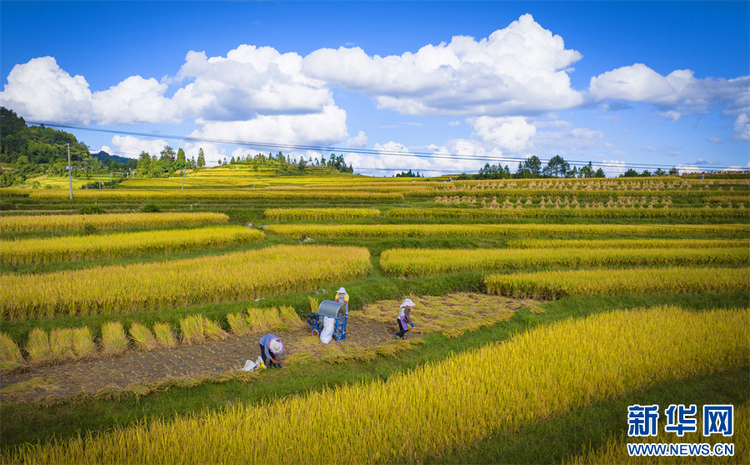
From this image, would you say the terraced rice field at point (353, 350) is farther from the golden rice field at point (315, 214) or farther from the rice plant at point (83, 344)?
the golden rice field at point (315, 214)

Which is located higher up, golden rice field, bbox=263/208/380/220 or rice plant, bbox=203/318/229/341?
golden rice field, bbox=263/208/380/220

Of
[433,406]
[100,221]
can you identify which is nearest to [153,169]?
[100,221]

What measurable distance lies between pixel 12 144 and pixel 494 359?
5118 inches

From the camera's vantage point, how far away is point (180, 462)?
174 inches

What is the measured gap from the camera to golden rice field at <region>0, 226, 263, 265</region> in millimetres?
15258

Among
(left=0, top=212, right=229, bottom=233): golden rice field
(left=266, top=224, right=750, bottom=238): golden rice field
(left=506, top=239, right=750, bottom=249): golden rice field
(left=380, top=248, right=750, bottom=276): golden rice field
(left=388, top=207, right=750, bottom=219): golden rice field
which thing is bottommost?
(left=380, top=248, right=750, bottom=276): golden rice field

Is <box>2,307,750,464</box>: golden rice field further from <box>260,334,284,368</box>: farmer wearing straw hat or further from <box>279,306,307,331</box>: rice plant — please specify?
<box>279,306,307,331</box>: rice plant

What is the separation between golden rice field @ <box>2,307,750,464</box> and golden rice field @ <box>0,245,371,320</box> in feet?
19.9

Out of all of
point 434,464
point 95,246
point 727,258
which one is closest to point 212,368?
point 434,464

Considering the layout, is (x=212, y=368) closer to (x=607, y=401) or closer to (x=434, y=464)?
(x=434, y=464)

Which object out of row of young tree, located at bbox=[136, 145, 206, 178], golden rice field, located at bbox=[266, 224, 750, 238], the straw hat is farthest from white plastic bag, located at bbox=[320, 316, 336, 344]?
row of young tree, located at bbox=[136, 145, 206, 178]

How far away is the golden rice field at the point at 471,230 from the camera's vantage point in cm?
2369

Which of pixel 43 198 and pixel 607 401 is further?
pixel 43 198

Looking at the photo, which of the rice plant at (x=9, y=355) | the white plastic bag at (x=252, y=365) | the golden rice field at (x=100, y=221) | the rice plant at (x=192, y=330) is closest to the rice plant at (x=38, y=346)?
the rice plant at (x=9, y=355)
